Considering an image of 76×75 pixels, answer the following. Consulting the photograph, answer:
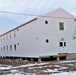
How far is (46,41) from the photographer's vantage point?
79.9ft

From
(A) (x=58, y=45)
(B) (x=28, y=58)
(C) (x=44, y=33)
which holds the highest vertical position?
(C) (x=44, y=33)

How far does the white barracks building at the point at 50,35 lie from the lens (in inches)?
950

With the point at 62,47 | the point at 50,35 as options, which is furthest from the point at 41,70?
the point at 62,47

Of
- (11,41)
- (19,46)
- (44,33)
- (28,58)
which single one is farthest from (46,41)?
(11,41)

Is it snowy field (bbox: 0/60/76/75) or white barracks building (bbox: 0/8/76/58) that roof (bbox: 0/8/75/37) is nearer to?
white barracks building (bbox: 0/8/76/58)

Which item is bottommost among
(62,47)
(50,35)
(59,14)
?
(62,47)

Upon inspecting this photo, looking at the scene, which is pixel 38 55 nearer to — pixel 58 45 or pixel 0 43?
pixel 58 45

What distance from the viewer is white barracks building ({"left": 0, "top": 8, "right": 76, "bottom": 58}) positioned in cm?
2412

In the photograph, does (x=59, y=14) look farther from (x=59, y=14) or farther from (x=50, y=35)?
(x=50, y=35)

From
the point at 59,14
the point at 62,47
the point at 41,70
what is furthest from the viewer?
the point at 59,14

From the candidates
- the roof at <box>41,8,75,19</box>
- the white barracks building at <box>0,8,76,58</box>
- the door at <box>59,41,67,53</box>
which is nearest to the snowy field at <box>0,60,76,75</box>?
the white barracks building at <box>0,8,76,58</box>

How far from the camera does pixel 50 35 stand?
24.6 m

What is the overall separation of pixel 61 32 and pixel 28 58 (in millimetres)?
6157

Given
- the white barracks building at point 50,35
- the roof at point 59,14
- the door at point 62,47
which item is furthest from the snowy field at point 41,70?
the roof at point 59,14
